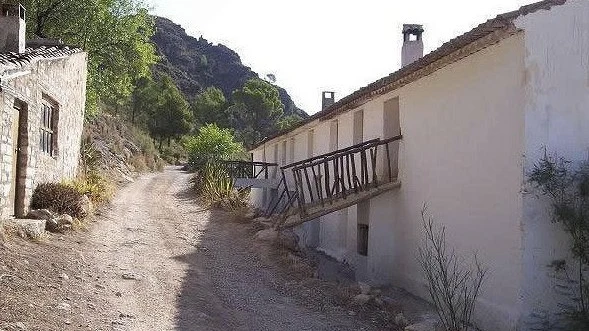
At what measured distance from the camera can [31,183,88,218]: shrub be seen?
10.9 metres

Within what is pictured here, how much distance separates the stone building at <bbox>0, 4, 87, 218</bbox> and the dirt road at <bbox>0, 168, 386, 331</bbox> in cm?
132

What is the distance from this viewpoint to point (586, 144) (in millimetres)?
7230

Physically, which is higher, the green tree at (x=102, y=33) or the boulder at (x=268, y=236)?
the green tree at (x=102, y=33)

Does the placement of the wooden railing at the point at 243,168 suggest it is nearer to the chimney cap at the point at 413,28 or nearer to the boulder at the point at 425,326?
the chimney cap at the point at 413,28

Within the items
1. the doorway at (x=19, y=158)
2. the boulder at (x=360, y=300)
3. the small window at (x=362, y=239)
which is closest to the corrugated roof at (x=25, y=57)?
the doorway at (x=19, y=158)

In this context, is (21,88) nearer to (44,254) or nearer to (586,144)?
(44,254)

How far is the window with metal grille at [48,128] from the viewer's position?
11477 mm

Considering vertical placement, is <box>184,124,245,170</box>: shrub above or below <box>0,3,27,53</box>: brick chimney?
below

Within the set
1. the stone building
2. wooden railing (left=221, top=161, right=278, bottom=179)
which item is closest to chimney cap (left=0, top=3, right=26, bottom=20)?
the stone building

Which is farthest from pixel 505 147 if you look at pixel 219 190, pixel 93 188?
pixel 219 190

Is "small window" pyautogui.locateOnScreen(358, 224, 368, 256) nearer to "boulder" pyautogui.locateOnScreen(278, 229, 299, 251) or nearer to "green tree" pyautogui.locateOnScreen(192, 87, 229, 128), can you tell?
"boulder" pyautogui.locateOnScreen(278, 229, 299, 251)

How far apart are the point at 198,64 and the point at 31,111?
229 feet

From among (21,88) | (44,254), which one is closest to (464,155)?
(44,254)

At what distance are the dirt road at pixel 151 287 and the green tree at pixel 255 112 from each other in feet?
128
